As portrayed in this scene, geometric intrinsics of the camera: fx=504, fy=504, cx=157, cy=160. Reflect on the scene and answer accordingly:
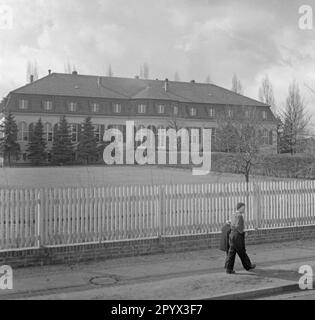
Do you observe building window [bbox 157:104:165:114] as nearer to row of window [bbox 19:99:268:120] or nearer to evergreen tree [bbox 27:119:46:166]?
row of window [bbox 19:99:268:120]

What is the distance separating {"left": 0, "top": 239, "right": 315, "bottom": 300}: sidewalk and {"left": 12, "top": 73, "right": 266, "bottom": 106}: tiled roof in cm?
7110

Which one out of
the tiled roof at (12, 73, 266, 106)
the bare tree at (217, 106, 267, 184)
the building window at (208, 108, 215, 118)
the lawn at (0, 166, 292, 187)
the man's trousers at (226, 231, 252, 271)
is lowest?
the man's trousers at (226, 231, 252, 271)

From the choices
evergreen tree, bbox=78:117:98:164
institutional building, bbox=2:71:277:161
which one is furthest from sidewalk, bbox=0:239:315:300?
institutional building, bbox=2:71:277:161

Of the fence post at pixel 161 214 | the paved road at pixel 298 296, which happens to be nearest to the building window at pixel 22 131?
the fence post at pixel 161 214

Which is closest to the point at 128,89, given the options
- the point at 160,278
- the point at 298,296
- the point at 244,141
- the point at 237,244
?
the point at 244,141

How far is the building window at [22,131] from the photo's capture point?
77.8 m

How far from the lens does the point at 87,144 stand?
238 feet

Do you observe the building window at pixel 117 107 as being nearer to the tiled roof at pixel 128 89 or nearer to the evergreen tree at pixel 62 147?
the tiled roof at pixel 128 89

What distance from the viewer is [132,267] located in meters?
10.4

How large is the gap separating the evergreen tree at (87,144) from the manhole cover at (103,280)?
61.7 meters

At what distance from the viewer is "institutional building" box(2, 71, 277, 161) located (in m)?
78.9

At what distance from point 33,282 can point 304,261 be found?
5857mm
